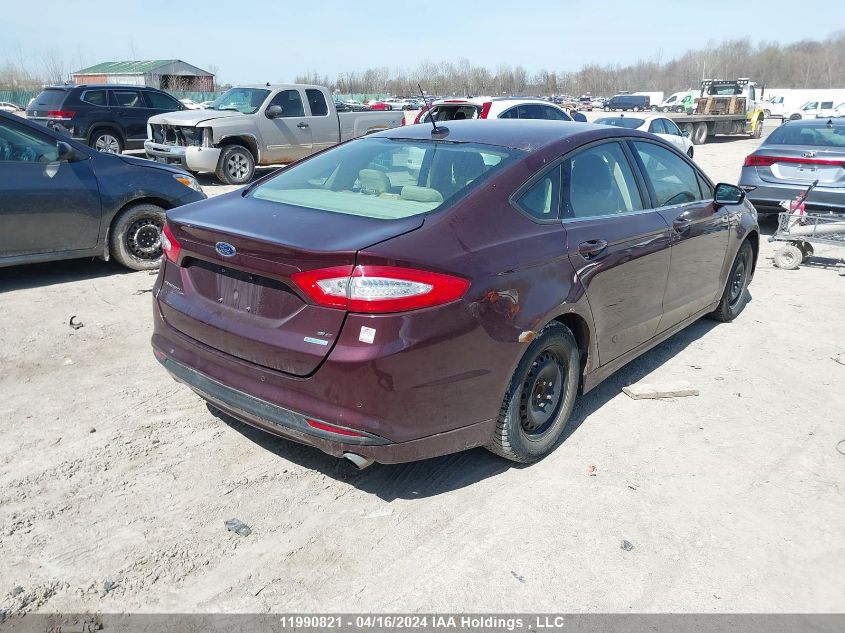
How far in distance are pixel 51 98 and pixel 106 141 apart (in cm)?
144

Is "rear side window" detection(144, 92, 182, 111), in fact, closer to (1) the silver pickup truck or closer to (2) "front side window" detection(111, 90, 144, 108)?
(2) "front side window" detection(111, 90, 144, 108)

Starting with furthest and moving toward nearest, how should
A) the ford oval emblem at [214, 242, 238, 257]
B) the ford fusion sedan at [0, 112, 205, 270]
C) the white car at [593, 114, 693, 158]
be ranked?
the white car at [593, 114, 693, 158], the ford fusion sedan at [0, 112, 205, 270], the ford oval emblem at [214, 242, 238, 257]

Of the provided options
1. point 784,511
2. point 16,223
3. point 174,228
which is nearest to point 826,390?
point 784,511

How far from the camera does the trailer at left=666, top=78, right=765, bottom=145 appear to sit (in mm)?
27456

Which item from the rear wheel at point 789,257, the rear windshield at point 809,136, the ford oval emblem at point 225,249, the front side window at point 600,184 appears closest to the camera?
the ford oval emblem at point 225,249

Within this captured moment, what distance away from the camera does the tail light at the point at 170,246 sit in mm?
3473

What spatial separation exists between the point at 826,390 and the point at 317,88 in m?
12.5

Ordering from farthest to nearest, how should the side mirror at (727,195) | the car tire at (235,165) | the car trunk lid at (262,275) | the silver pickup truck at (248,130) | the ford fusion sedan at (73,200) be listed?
1. the car tire at (235,165)
2. the silver pickup truck at (248,130)
3. the ford fusion sedan at (73,200)
4. the side mirror at (727,195)
5. the car trunk lid at (262,275)

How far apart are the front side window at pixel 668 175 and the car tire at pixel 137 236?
4704mm

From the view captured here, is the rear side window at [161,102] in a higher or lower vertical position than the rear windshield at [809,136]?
higher

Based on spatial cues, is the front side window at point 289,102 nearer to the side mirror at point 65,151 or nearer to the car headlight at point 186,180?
the car headlight at point 186,180

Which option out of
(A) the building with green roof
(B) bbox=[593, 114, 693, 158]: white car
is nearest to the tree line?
(A) the building with green roof

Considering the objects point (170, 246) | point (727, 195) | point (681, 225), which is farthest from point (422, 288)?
point (727, 195)

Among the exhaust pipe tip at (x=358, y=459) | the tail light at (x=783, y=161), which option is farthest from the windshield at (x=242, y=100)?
the exhaust pipe tip at (x=358, y=459)
